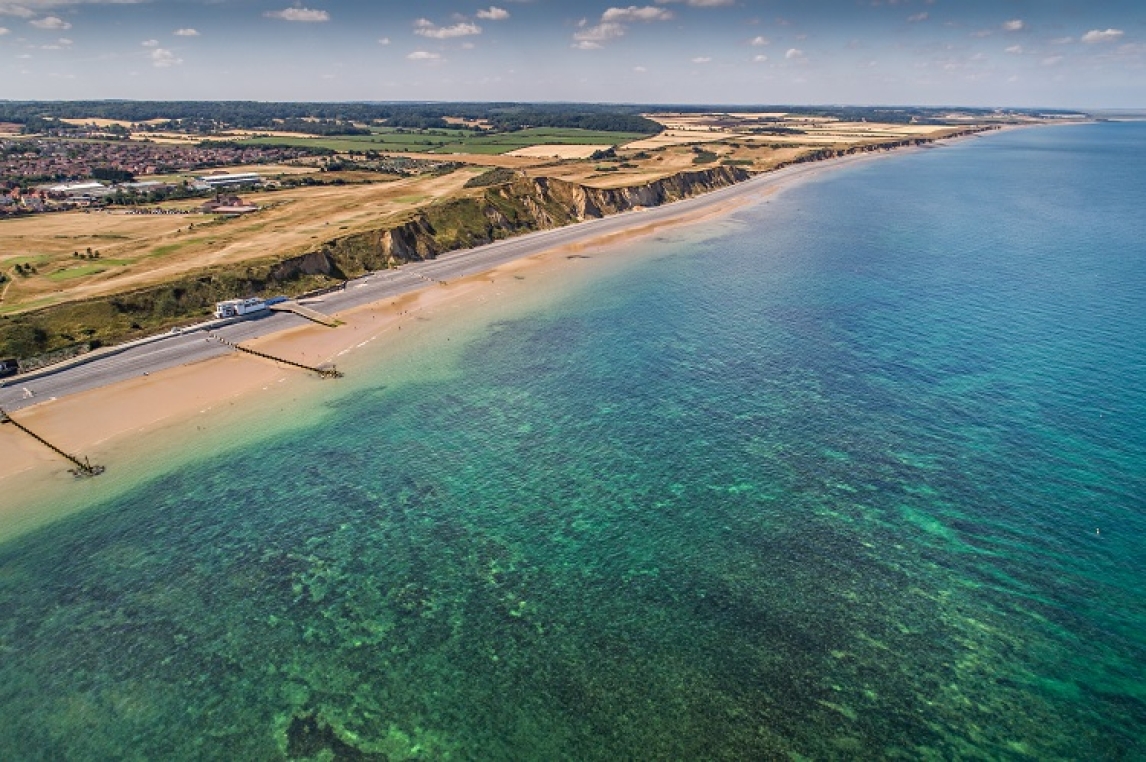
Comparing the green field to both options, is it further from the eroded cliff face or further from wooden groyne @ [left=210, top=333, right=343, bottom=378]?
the eroded cliff face

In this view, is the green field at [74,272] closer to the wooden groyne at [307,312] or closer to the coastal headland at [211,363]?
the coastal headland at [211,363]

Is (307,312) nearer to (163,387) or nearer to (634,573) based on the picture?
(163,387)

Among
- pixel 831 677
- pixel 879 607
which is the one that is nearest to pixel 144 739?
pixel 831 677

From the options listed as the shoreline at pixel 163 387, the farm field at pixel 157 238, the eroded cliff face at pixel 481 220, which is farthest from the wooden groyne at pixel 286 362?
the eroded cliff face at pixel 481 220

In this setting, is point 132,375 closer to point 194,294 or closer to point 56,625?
point 194,294

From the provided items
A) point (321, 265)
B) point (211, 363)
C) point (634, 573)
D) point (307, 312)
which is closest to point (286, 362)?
point (211, 363)

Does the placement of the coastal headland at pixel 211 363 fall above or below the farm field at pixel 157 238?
below

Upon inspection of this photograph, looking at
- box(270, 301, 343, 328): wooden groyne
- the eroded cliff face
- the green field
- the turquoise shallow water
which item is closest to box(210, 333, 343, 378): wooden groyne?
the turquoise shallow water
